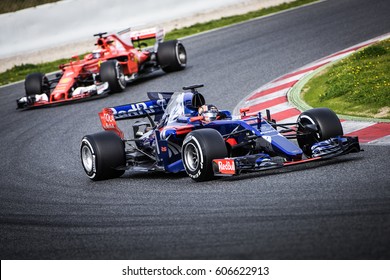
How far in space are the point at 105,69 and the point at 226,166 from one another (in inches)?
385

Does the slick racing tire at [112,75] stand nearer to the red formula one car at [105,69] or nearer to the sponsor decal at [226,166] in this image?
the red formula one car at [105,69]

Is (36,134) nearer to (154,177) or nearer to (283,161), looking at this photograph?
(154,177)

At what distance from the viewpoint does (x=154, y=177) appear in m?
10.7

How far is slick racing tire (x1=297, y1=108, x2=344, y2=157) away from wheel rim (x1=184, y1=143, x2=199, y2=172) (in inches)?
54.5

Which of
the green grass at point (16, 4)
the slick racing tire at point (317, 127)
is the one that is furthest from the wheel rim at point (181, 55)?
the slick racing tire at point (317, 127)

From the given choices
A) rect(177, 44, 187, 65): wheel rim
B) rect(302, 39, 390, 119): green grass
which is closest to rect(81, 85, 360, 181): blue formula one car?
rect(302, 39, 390, 119): green grass

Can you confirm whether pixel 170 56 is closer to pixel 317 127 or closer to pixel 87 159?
pixel 87 159

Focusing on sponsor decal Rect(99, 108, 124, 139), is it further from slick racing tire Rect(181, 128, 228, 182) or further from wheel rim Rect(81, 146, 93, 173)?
slick racing tire Rect(181, 128, 228, 182)

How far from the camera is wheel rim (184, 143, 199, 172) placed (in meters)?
9.55

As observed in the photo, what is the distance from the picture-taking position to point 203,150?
30.1ft

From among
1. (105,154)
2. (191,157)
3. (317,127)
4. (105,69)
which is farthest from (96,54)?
(317,127)

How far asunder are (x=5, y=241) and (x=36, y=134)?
785 centimetres

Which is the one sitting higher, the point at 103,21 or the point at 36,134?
the point at 103,21

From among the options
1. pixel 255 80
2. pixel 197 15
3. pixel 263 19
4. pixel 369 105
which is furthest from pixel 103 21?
pixel 369 105
